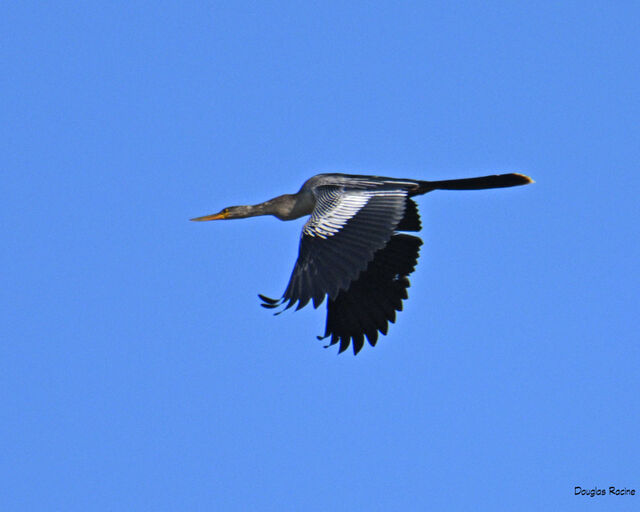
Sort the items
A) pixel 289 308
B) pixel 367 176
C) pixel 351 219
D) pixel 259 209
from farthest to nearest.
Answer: pixel 259 209, pixel 367 176, pixel 351 219, pixel 289 308

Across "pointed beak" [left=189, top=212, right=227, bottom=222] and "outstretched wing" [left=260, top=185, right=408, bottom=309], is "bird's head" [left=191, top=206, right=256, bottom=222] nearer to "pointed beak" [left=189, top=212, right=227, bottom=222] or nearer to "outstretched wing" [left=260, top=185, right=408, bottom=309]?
"pointed beak" [left=189, top=212, right=227, bottom=222]

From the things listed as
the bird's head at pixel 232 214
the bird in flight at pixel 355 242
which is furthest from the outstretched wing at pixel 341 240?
the bird's head at pixel 232 214

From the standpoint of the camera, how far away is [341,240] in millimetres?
11508

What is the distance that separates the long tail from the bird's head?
2.43 metres

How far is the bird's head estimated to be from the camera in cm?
1443

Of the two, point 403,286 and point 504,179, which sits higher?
point 504,179

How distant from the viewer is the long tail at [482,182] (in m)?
13.5

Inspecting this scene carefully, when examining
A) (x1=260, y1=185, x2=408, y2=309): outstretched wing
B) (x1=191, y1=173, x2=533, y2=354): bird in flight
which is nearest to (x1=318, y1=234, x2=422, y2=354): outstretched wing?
(x1=191, y1=173, x2=533, y2=354): bird in flight

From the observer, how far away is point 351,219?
11883 mm

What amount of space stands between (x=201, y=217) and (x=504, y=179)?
421cm

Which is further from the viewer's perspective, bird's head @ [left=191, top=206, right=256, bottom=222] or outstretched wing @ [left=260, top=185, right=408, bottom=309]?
bird's head @ [left=191, top=206, right=256, bottom=222]

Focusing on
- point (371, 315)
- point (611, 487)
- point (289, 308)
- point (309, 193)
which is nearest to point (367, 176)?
point (309, 193)

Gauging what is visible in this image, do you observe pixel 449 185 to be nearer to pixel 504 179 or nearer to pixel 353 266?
pixel 504 179

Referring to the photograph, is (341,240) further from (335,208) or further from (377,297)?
(377,297)
